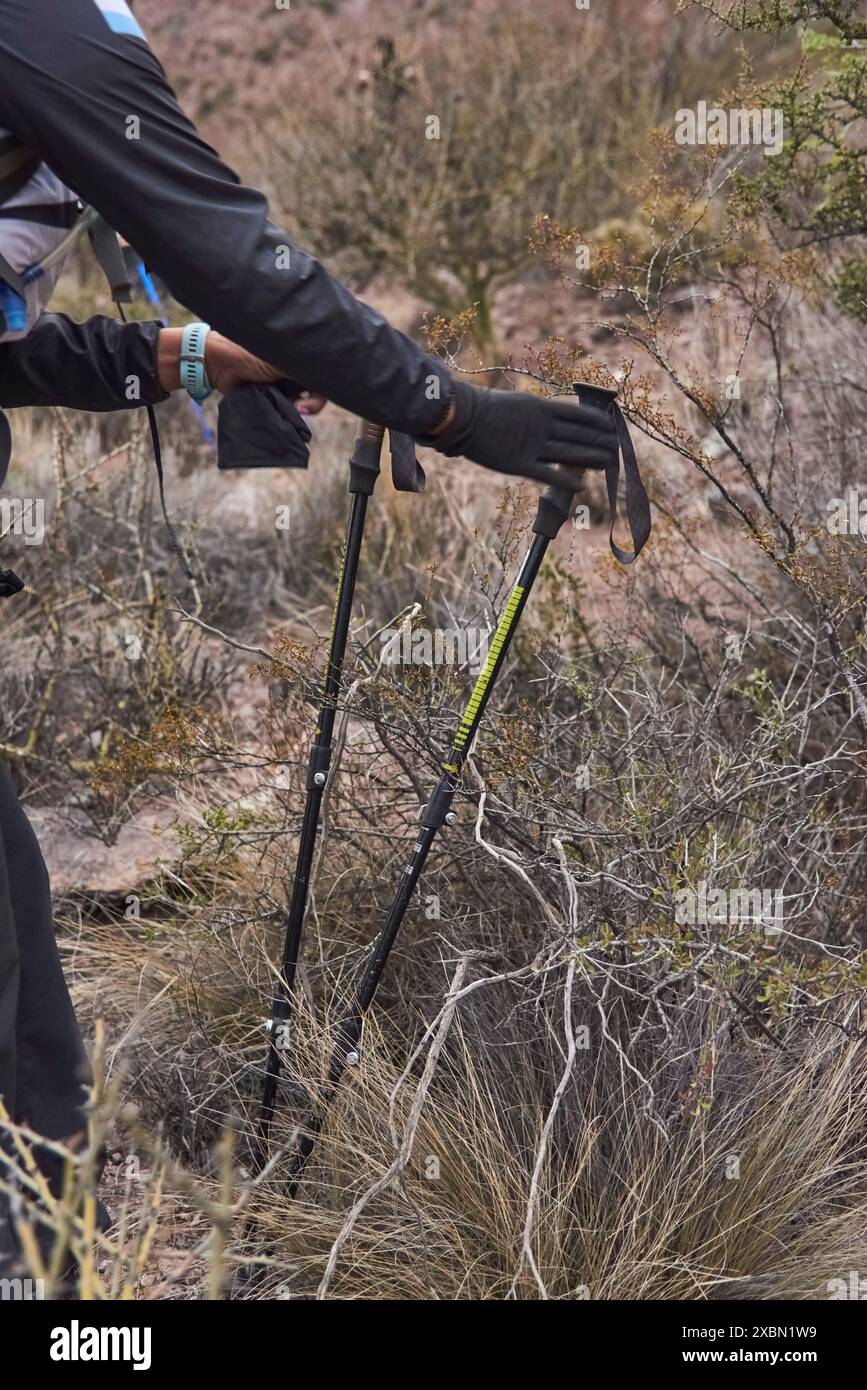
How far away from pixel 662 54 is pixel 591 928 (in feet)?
30.0

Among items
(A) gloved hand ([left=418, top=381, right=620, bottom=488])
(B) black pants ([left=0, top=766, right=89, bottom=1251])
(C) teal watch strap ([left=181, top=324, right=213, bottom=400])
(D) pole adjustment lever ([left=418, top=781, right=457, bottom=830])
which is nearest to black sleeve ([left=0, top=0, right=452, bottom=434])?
(A) gloved hand ([left=418, top=381, right=620, bottom=488])

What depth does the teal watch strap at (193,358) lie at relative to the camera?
1.94 metres

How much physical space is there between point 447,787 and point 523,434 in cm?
63

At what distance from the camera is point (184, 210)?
1.46m

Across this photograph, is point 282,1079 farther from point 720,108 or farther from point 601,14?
point 601,14

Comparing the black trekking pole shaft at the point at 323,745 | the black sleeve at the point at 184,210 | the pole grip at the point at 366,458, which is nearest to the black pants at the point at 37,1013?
the black trekking pole shaft at the point at 323,745

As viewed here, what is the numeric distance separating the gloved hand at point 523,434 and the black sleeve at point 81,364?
2.01 ft

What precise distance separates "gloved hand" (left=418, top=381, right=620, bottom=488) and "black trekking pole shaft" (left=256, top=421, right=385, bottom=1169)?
18.5 inches

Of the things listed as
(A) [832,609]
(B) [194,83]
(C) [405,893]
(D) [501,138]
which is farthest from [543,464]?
(B) [194,83]

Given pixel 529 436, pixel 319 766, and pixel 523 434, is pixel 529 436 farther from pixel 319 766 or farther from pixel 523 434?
pixel 319 766

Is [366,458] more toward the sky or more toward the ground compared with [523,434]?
more toward the sky

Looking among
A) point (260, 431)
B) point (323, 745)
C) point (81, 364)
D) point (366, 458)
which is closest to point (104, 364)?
point (81, 364)

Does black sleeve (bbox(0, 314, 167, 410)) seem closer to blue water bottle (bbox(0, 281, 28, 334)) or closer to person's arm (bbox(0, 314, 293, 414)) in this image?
person's arm (bbox(0, 314, 293, 414))

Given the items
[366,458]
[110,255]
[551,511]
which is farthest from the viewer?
[366,458]
